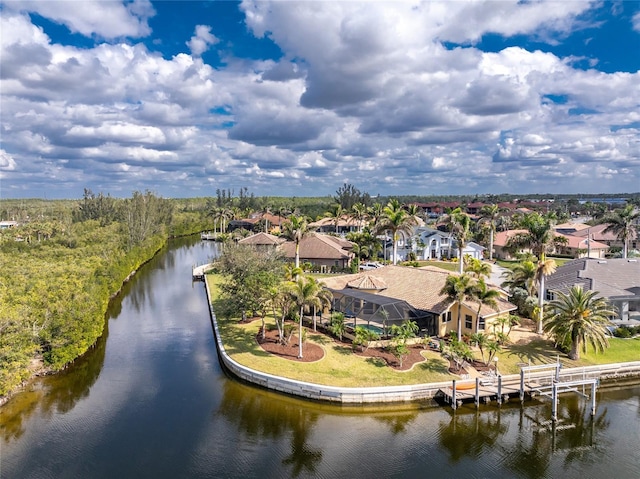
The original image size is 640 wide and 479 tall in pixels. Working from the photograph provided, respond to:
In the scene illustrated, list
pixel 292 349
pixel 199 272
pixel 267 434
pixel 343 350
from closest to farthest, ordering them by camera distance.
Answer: pixel 267 434 < pixel 343 350 < pixel 292 349 < pixel 199 272

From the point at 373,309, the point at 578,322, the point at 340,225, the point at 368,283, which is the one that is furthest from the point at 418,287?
the point at 340,225

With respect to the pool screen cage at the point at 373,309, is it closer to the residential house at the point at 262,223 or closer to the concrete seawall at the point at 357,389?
the concrete seawall at the point at 357,389

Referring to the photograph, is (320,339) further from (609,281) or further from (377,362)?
(609,281)

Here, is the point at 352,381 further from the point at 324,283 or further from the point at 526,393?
the point at 324,283

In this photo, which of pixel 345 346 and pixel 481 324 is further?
pixel 481 324

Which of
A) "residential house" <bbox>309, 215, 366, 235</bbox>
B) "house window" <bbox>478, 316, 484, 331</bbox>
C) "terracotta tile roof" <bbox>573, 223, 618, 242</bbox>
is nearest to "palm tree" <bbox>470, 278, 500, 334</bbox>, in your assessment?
"house window" <bbox>478, 316, 484, 331</bbox>

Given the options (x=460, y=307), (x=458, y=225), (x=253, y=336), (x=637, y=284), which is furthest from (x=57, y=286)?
(x=637, y=284)
